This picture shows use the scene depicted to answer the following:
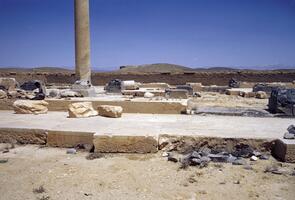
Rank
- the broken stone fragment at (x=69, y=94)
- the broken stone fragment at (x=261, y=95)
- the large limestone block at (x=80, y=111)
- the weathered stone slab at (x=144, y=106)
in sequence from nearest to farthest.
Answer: the large limestone block at (x=80, y=111), the weathered stone slab at (x=144, y=106), the broken stone fragment at (x=69, y=94), the broken stone fragment at (x=261, y=95)

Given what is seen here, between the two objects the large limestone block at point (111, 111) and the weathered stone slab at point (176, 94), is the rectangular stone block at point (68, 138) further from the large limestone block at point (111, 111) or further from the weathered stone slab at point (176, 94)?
the weathered stone slab at point (176, 94)

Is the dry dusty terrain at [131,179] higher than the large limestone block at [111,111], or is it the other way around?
the large limestone block at [111,111]

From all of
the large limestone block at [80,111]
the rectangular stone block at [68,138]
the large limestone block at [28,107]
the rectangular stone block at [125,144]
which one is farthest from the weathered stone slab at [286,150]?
the large limestone block at [28,107]

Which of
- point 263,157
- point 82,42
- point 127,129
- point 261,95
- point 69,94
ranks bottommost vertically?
point 263,157

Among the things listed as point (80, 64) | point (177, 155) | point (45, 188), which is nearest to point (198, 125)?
point (177, 155)

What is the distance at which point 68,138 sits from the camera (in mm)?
6516

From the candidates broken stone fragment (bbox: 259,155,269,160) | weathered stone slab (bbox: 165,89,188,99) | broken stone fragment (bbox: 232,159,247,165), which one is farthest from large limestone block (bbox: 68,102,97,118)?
weathered stone slab (bbox: 165,89,188,99)

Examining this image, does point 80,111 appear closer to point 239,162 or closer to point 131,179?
point 131,179

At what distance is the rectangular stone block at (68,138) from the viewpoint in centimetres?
643

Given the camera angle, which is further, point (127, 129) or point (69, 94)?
point (69, 94)

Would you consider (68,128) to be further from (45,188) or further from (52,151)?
(45,188)

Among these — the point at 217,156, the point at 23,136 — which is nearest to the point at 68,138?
the point at 23,136

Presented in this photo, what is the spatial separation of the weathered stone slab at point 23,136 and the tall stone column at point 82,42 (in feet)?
17.5

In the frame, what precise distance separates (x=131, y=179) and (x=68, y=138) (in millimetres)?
2127
